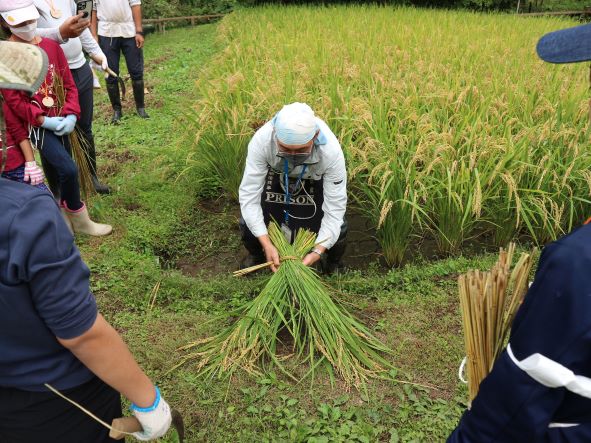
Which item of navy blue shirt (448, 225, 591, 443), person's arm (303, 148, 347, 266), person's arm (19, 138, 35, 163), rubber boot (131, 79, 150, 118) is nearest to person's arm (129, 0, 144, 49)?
rubber boot (131, 79, 150, 118)

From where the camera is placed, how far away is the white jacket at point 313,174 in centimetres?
222

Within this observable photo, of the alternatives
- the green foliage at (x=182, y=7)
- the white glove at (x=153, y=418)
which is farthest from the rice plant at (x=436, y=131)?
the green foliage at (x=182, y=7)

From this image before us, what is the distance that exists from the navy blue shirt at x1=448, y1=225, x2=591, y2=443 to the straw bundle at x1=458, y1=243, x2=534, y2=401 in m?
0.26

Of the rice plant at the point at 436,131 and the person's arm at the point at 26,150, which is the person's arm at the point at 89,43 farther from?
the person's arm at the point at 26,150

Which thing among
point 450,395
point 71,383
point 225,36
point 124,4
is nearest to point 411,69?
point 124,4

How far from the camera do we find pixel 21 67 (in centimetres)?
81

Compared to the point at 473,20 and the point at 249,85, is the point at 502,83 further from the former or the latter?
the point at 473,20

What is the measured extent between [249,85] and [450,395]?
2.69 metres

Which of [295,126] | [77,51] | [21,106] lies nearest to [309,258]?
[295,126]

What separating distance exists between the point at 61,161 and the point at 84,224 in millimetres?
471

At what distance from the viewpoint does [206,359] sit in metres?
1.97

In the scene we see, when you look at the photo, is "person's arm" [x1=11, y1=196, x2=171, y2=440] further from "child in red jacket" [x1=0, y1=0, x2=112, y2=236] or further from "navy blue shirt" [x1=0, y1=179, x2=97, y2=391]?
"child in red jacket" [x1=0, y1=0, x2=112, y2=236]

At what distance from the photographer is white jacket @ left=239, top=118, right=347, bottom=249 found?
222 centimetres

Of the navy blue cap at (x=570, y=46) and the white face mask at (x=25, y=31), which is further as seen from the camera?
the white face mask at (x=25, y=31)
